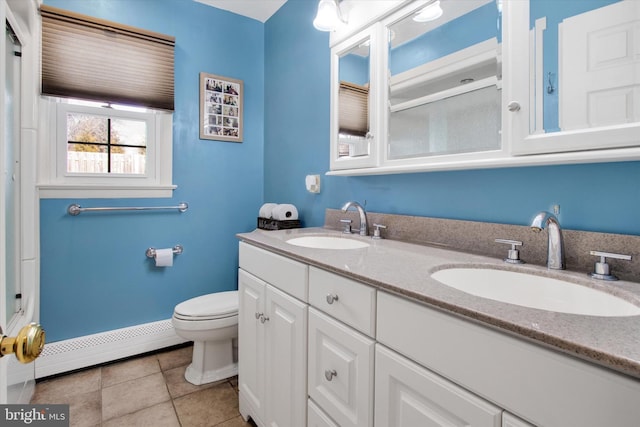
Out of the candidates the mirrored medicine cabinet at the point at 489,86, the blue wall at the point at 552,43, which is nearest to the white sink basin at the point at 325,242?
the mirrored medicine cabinet at the point at 489,86

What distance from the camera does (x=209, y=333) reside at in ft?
5.95

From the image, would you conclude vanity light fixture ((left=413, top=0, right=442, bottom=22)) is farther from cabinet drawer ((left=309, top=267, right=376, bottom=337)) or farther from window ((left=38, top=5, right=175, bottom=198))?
window ((left=38, top=5, right=175, bottom=198))

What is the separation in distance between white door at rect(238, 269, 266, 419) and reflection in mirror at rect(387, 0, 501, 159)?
0.86m

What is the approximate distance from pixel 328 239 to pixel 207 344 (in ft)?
3.21

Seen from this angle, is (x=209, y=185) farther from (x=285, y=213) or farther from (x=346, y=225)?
(x=346, y=225)

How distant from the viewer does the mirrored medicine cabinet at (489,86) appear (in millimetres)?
819

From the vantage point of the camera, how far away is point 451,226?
49.1 inches

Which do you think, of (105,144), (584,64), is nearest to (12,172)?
(105,144)

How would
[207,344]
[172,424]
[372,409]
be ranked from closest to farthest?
[372,409] → [172,424] → [207,344]

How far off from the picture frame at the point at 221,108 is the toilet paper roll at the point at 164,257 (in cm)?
84

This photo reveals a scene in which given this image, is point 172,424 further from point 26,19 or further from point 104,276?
point 26,19

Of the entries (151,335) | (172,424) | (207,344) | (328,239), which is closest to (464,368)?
(328,239)

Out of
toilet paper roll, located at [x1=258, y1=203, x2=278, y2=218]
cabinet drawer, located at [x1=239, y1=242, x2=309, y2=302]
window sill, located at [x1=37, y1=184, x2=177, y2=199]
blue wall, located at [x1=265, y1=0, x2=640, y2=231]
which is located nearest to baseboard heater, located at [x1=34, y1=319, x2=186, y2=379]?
window sill, located at [x1=37, y1=184, x2=177, y2=199]

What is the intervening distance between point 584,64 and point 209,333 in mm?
1931
